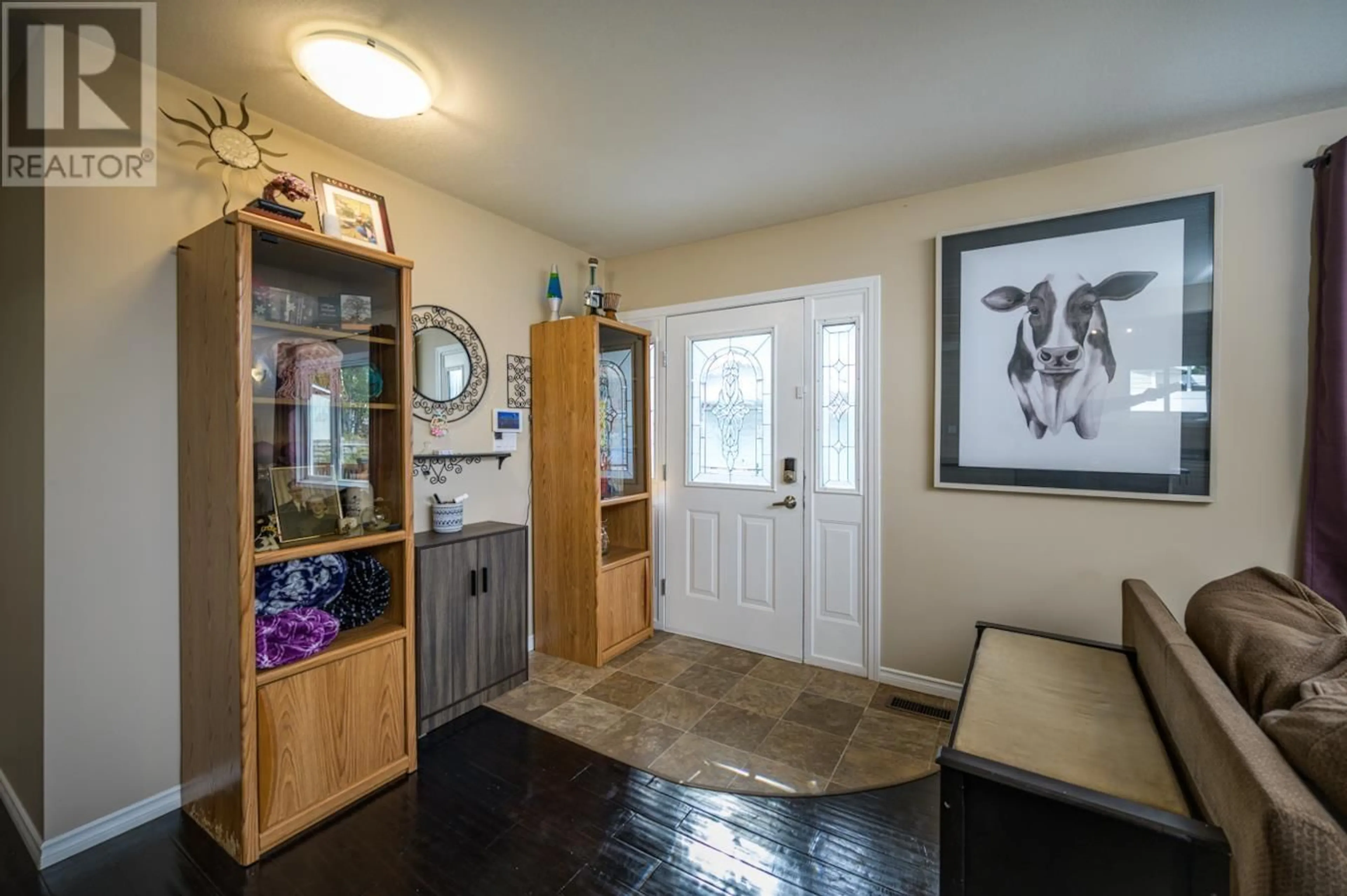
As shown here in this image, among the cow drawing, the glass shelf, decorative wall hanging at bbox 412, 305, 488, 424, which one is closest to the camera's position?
the glass shelf

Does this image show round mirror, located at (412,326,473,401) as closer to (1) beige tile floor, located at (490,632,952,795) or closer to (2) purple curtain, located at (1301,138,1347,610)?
(1) beige tile floor, located at (490,632,952,795)

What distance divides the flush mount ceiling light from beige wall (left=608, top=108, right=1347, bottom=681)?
2.02 meters

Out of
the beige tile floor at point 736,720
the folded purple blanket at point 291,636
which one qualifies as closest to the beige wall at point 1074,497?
the beige tile floor at point 736,720

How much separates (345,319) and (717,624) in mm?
2716

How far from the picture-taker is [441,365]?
9.24ft

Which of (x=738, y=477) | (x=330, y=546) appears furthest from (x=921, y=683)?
(x=330, y=546)

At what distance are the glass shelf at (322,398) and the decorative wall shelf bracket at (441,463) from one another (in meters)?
0.45

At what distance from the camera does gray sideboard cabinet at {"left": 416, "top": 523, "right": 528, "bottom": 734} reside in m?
2.41

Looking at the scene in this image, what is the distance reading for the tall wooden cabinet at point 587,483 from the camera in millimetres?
3113

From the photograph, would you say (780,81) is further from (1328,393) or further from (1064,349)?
(1328,393)

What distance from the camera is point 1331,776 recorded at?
0.88 m

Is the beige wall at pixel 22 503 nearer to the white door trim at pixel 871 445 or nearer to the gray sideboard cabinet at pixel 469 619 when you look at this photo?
the gray sideboard cabinet at pixel 469 619

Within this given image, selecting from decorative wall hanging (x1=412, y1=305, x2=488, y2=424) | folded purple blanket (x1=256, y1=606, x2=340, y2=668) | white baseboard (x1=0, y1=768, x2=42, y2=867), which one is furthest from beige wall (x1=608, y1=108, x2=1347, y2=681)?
white baseboard (x1=0, y1=768, x2=42, y2=867)

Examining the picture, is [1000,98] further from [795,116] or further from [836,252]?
[836,252]
